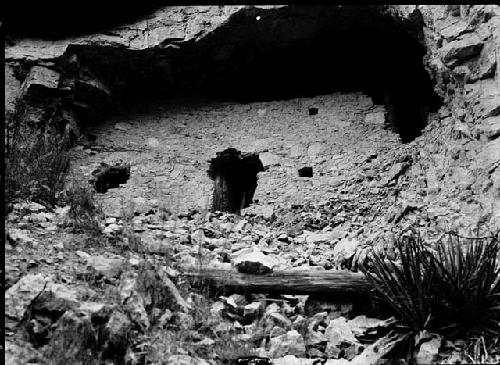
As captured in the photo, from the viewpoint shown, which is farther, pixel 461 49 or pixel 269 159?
pixel 269 159

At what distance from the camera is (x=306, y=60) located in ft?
27.5

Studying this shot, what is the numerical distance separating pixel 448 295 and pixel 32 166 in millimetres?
3840

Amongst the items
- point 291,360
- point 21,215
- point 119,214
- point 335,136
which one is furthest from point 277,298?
point 335,136

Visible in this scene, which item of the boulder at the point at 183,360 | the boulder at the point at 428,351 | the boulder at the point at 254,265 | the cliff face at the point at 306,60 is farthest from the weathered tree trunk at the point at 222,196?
the boulder at the point at 428,351

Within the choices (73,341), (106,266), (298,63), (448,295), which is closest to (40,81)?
(298,63)

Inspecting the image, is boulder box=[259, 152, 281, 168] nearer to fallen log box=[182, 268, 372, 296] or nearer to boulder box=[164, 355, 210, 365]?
fallen log box=[182, 268, 372, 296]

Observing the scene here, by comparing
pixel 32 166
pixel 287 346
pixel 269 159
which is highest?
pixel 269 159

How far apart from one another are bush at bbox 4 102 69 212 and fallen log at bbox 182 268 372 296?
1.62 metres

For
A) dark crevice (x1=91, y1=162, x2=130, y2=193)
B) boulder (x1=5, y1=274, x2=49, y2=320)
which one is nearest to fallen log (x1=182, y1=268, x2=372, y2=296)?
boulder (x1=5, y1=274, x2=49, y2=320)

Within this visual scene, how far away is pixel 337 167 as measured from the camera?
735 cm

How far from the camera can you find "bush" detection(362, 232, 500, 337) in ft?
12.6

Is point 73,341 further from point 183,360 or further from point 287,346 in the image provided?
point 287,346

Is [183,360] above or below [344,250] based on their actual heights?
below

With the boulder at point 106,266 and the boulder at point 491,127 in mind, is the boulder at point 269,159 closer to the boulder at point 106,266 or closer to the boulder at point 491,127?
the boulder at point 491,127
